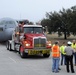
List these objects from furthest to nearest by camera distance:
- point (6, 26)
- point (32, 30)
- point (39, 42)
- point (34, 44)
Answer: point (6, 26) → point (32, 30) → point (39, 42) → point (34, 44)

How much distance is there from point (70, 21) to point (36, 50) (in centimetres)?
2953

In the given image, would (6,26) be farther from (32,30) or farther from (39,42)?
(39,42)

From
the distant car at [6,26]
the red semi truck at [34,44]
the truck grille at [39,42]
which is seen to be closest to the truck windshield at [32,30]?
the red semi truck at [34,44]

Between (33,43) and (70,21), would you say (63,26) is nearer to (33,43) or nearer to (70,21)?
Answer: (70,21)

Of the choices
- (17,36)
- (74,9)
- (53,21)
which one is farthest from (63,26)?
(17,36)

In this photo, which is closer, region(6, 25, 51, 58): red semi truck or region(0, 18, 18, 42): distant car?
region(6, 25, 51, 58): red semi truck

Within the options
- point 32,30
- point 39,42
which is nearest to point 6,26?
point 32,30

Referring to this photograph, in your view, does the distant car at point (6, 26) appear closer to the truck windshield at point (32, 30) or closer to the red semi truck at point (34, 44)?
the truck windshield at point (32, 30)

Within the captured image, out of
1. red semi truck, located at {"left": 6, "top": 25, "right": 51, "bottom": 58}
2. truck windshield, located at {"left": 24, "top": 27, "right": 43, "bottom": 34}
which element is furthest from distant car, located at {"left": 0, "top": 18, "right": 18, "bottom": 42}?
red semi truck, located at {"left": 6, "top": 25, "right": 51, "bottom": 58}

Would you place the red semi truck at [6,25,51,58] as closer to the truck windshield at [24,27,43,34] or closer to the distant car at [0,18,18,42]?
the truck windshield at [24,27,43,34]

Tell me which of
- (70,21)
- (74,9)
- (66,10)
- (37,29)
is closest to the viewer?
(37,29)

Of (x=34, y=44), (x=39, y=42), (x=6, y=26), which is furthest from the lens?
(x=6, y=26)

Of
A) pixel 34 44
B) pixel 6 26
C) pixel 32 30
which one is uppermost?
pixel 6 26

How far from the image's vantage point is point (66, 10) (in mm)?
61281
